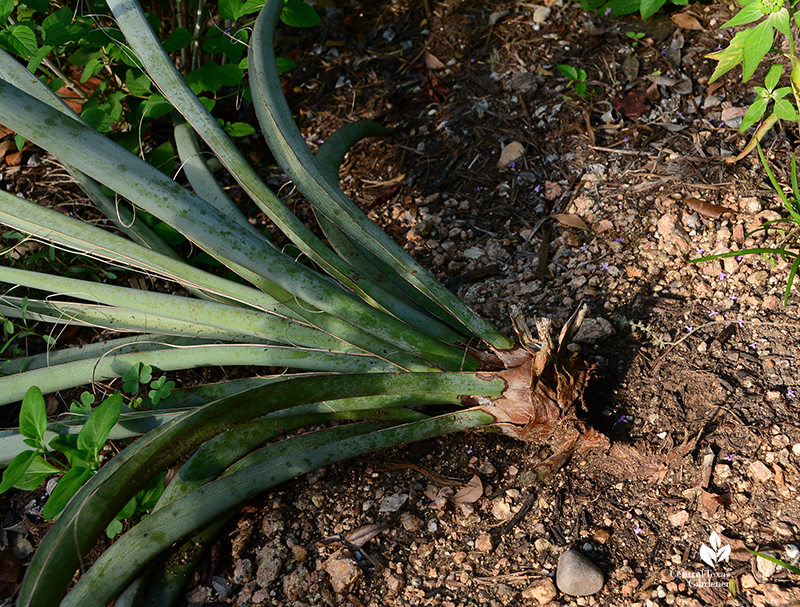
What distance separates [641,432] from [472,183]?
1025 mm

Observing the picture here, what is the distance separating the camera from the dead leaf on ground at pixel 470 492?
136 centimetres

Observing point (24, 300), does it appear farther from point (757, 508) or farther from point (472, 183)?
point (757, 508)

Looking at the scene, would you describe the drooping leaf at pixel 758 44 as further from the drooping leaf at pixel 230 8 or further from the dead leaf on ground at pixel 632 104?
the drooping leaf at pixel 230 8

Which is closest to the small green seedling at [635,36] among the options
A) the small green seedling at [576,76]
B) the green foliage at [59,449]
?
the small green seedling at [576,76]

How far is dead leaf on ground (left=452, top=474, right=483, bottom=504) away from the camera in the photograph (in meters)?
1.36

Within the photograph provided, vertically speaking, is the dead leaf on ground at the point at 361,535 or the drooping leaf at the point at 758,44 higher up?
the drooping leaf at the point at 758,44

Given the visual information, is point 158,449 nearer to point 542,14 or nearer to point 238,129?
point 238,129

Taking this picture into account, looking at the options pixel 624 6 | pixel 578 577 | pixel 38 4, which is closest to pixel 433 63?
pixel 624 6

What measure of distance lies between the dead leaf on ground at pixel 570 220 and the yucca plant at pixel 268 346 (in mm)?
548

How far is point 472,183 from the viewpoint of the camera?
200 cm

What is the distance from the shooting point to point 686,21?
6.97 feet

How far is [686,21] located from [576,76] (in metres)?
0.50

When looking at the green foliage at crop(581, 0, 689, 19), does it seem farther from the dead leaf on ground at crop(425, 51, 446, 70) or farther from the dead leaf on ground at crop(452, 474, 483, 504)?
the dead leaf on ground at crop(452, 474, 483, 504)

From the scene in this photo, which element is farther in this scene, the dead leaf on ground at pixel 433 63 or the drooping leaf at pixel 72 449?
the dead leaf on ground at pixel 433 63
